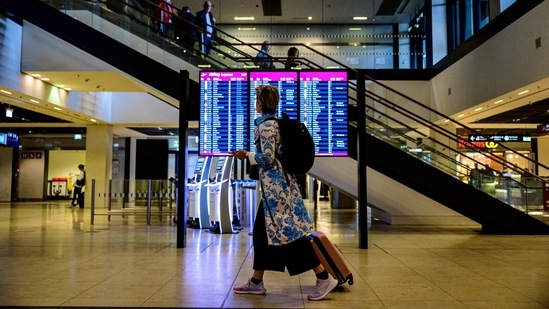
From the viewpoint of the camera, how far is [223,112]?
7.40 m

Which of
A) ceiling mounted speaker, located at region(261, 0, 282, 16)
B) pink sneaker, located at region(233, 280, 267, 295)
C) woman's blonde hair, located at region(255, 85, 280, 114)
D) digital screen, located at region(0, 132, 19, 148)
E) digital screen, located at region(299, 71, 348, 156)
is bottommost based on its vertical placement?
pink sneaker, located at region(233, 280, 267, 295)

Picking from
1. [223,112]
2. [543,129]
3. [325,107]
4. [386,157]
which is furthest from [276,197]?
[543,129]

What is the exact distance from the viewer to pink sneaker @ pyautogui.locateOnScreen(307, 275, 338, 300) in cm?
401

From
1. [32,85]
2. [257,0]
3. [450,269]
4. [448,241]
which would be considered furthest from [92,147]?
[450,269]

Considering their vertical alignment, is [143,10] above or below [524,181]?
above

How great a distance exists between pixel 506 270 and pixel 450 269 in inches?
23.8

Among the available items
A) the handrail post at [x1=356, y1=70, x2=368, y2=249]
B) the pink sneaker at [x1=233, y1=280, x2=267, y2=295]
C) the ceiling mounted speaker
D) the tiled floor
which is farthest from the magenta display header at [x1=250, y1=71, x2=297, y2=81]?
the ceiling mounted speaker

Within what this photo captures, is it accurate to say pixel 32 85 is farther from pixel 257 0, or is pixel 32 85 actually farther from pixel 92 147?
pixel 257 0

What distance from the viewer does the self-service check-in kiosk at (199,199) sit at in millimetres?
10336

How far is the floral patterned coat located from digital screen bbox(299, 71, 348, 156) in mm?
3303

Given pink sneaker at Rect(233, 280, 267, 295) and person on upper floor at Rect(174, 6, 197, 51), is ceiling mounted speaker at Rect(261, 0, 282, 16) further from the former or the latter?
pink sneaker at Rect(233, 280, 267, 295)

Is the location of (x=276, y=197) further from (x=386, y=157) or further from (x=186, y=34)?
(x=186, y=34)

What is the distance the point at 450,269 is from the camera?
5.43 metres

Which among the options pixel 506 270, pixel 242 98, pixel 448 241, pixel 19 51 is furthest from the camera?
pixel 19 51
